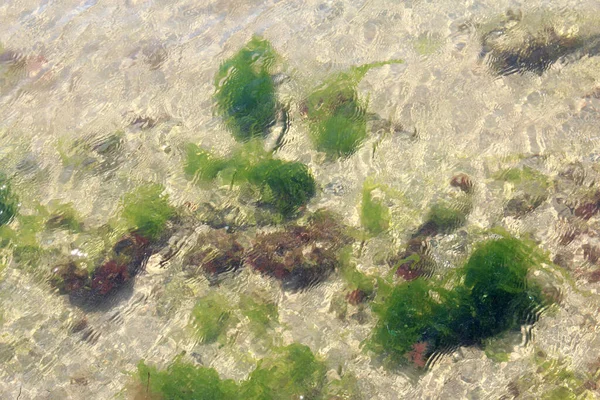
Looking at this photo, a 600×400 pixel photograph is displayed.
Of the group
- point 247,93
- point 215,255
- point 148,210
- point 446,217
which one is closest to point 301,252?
point 215,255

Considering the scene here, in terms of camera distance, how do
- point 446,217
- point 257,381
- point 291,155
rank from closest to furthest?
point 257,381 < point 446,217 < point 291,155

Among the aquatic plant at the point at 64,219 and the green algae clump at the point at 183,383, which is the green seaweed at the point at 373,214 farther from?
the aquatic plant at the point at 64,219

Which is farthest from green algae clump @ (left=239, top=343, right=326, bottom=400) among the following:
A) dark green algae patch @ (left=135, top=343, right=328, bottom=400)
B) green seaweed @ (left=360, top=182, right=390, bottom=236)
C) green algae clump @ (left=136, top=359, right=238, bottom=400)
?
green seaweed @ (left=360, top=182, right=390, bottom=236)

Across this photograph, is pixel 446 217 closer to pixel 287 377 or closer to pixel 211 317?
pixel 287 377

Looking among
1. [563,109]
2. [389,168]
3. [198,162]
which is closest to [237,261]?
[198,162]

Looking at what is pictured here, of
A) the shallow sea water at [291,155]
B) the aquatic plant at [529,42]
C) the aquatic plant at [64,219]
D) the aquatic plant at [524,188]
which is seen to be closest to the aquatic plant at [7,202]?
the shallow sea water at [291,155]

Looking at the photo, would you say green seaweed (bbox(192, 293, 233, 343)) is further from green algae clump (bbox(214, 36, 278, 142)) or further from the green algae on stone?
green algae clump (bbox(214, 36, 278, 142))
